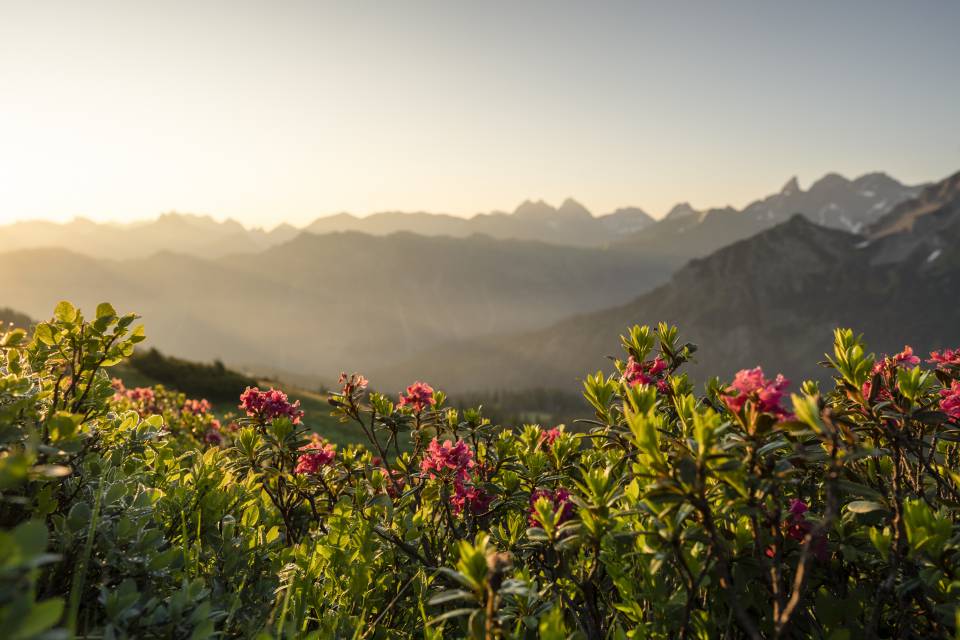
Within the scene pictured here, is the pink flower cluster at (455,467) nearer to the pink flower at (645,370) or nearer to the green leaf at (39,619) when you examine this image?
the pink flower at (645,370)

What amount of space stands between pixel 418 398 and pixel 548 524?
2.37 m

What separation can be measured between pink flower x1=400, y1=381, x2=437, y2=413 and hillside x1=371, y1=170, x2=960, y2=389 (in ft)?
494

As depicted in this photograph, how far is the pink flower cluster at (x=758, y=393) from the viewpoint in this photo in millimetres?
1782

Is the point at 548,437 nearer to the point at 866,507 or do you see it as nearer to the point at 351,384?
the point at 351,384

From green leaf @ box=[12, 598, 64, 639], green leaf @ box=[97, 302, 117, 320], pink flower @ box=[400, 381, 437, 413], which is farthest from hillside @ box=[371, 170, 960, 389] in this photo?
green leaf @ box=[12, 598, 64, 639]

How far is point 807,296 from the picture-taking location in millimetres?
160625

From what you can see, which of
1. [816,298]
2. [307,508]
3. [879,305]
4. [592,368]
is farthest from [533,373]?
[307,508]

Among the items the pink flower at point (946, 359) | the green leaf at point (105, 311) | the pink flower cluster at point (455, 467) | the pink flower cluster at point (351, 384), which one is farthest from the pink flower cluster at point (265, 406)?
the pink flower at point (946, 359)

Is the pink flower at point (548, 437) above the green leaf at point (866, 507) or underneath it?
underneath

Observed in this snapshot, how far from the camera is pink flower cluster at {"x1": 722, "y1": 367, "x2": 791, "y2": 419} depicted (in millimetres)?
1782

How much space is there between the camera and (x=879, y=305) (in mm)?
144625

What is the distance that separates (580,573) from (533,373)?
199055 millimetres

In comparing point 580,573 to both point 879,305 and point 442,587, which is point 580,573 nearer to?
point 442,587

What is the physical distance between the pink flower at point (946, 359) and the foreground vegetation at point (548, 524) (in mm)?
27
